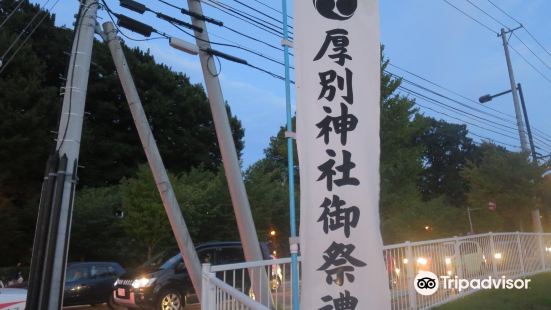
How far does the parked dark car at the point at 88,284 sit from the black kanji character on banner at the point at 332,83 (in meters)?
11.4

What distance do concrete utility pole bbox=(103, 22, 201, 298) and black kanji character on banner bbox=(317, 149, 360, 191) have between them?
5931mm

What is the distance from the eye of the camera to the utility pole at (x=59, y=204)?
21.0 ft

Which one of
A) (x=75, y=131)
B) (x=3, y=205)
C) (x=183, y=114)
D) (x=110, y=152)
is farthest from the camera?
(x=183, y=114)

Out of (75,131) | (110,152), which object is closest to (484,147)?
(75,131)

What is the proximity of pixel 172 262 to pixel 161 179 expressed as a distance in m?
2.94

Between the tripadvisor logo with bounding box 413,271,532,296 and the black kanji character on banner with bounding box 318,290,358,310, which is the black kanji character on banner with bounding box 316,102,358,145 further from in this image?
the tripadvisor logo with bounding box 413,271,532,296

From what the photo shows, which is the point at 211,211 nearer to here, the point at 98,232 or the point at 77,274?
the point at 98,232

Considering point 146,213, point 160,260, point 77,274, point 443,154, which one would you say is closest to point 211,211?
point 146,213

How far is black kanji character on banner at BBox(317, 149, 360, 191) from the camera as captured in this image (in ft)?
12.2

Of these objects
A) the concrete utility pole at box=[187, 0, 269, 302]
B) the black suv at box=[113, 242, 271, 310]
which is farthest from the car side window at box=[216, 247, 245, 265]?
the concrete utility pole at box=[187, 0, 269, 302]

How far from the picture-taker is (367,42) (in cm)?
407

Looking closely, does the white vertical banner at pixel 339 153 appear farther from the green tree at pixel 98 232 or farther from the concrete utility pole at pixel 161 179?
the green tree at pixel 98 232

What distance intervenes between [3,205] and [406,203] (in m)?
18.5

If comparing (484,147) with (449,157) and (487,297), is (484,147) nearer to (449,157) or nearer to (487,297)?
(487,297)
